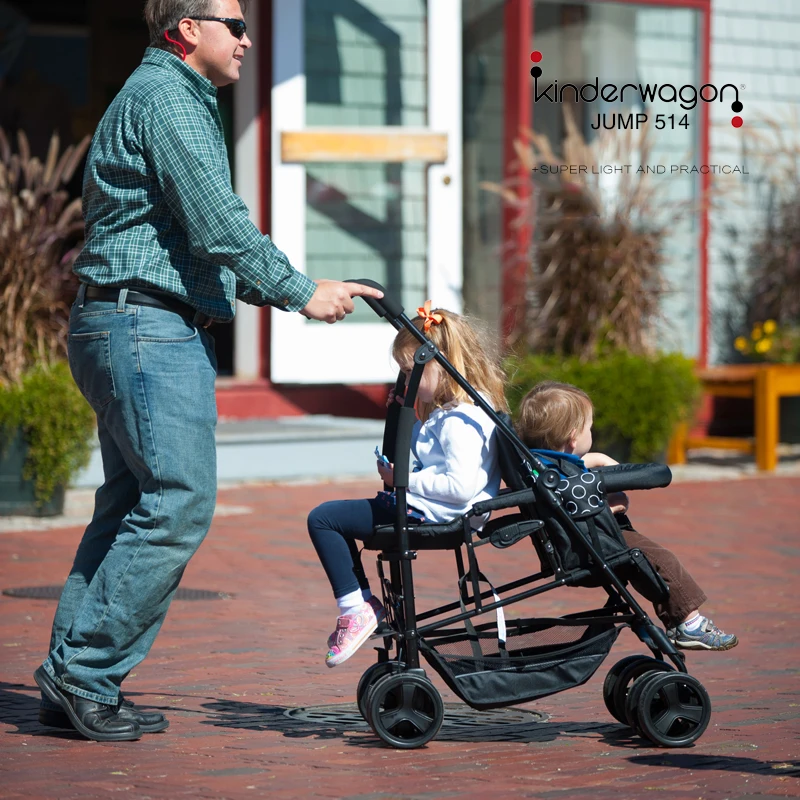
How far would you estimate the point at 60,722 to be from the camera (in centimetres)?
394

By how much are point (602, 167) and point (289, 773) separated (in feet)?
24.4

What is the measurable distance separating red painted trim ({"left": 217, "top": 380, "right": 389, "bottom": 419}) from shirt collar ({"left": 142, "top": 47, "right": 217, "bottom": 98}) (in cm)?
653

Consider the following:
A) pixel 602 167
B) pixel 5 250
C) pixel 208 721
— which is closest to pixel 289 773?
pixel 208 721

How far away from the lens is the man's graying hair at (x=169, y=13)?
388cm

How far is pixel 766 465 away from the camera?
10.3 metres

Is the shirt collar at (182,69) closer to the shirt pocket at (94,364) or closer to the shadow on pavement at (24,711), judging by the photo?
the shirt pocket at (94,364)

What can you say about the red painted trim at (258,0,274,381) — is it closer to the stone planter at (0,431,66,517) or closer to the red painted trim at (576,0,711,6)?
the red painted trim at (576,0,711,6)

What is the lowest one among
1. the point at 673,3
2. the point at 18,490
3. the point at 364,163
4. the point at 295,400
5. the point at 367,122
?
the point at 18,490

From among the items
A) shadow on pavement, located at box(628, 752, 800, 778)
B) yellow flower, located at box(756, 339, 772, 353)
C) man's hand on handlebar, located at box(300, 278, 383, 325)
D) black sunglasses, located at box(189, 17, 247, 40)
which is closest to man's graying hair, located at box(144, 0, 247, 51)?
black sunglasses, located at box(189, 17, 247, 40)

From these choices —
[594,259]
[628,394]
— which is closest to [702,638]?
[628,394]

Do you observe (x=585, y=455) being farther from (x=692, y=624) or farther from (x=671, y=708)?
(x=671, y=708)

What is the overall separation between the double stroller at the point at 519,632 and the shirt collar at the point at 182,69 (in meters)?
0.68

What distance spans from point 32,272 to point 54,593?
95.0 inches

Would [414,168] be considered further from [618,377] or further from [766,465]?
[766,465]
